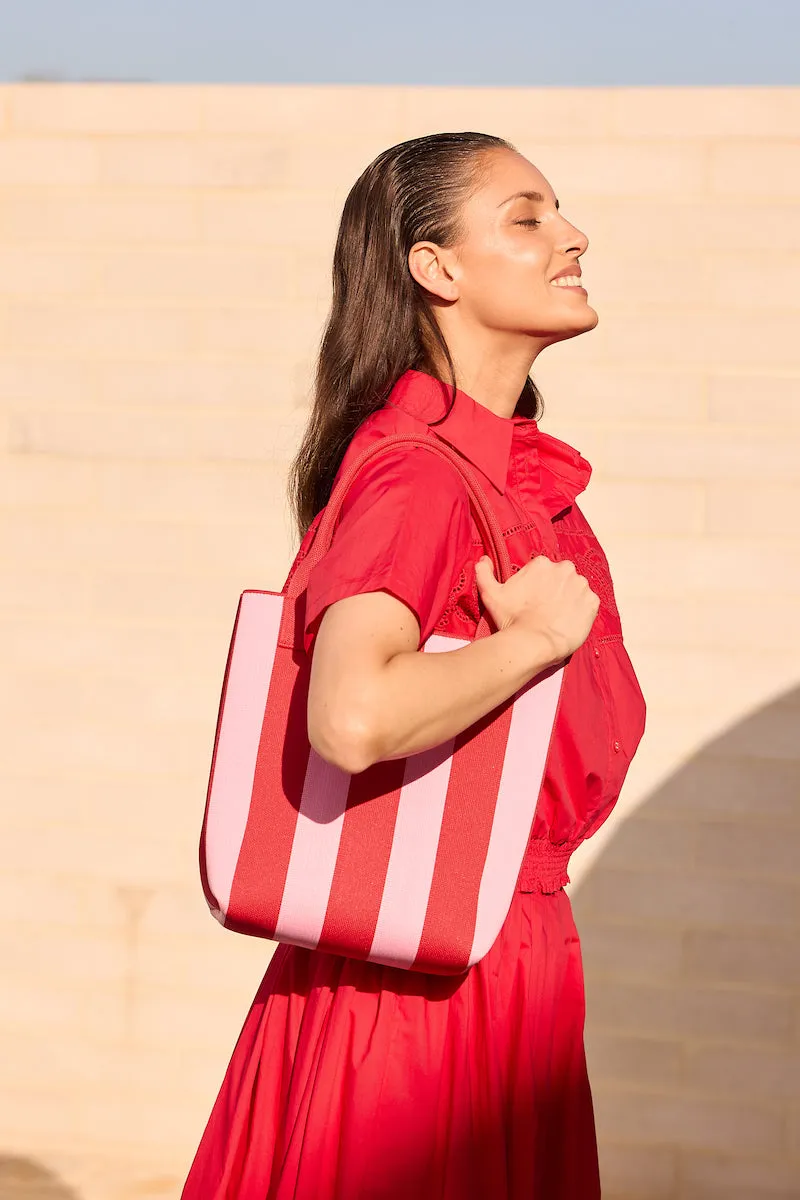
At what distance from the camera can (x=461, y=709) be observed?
1.27 m

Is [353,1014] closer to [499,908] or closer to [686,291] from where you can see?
[499,908]

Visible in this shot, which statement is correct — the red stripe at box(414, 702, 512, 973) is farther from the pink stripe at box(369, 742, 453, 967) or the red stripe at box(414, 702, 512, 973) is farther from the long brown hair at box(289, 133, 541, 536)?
the long brown hair at box(289, 133, 541, 536)

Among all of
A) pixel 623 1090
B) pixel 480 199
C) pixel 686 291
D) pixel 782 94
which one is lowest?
pixel 623 1090

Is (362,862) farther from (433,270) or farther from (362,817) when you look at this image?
(433,270)

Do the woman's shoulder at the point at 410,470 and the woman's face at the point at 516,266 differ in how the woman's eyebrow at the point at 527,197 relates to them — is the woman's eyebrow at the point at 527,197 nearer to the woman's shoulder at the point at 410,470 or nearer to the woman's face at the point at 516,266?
the woman's face at the point at 516,266

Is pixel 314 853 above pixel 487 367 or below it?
below

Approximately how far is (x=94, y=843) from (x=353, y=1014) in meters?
2.29

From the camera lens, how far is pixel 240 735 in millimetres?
1412

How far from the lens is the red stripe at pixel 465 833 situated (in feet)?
4.52

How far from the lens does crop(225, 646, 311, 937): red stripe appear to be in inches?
54.6

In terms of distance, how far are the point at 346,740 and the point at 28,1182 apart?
9.59 feet

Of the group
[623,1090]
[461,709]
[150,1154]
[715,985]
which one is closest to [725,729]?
[715,985]

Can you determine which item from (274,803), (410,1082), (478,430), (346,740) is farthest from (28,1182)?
(346,740)

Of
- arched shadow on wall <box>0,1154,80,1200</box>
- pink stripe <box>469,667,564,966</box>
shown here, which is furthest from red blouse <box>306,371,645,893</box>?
arched shadow on wall <box>0,1154,80,1200</box>
